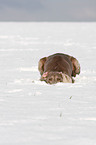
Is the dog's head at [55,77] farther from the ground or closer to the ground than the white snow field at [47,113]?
farther from the ground

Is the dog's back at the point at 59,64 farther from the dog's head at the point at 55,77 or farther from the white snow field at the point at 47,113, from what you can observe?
the white snow field at the point at 47,113

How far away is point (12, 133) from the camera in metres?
4.53

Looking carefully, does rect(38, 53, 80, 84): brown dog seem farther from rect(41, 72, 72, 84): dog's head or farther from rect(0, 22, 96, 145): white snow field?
rect(0, 22, 96, 145): white snow field

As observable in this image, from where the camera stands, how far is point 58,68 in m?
9.12

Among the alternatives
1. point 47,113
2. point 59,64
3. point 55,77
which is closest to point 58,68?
point 59,64

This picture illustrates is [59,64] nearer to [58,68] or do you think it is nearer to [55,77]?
[58,68]

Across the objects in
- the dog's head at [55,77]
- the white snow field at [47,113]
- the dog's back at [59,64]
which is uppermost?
the dog's back at [59,64]

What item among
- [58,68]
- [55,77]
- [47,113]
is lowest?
[47,113]

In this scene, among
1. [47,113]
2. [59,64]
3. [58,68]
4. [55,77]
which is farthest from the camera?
[59,64]

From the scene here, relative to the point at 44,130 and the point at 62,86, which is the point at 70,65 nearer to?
the point at 62,86

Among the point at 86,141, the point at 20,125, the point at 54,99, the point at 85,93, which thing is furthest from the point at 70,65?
the point at 86,141

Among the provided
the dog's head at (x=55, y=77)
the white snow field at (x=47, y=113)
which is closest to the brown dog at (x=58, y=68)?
the dog's head at (x=55, y=77)

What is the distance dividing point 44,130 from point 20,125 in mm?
454

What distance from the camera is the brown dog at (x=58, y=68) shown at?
8.79 meters
